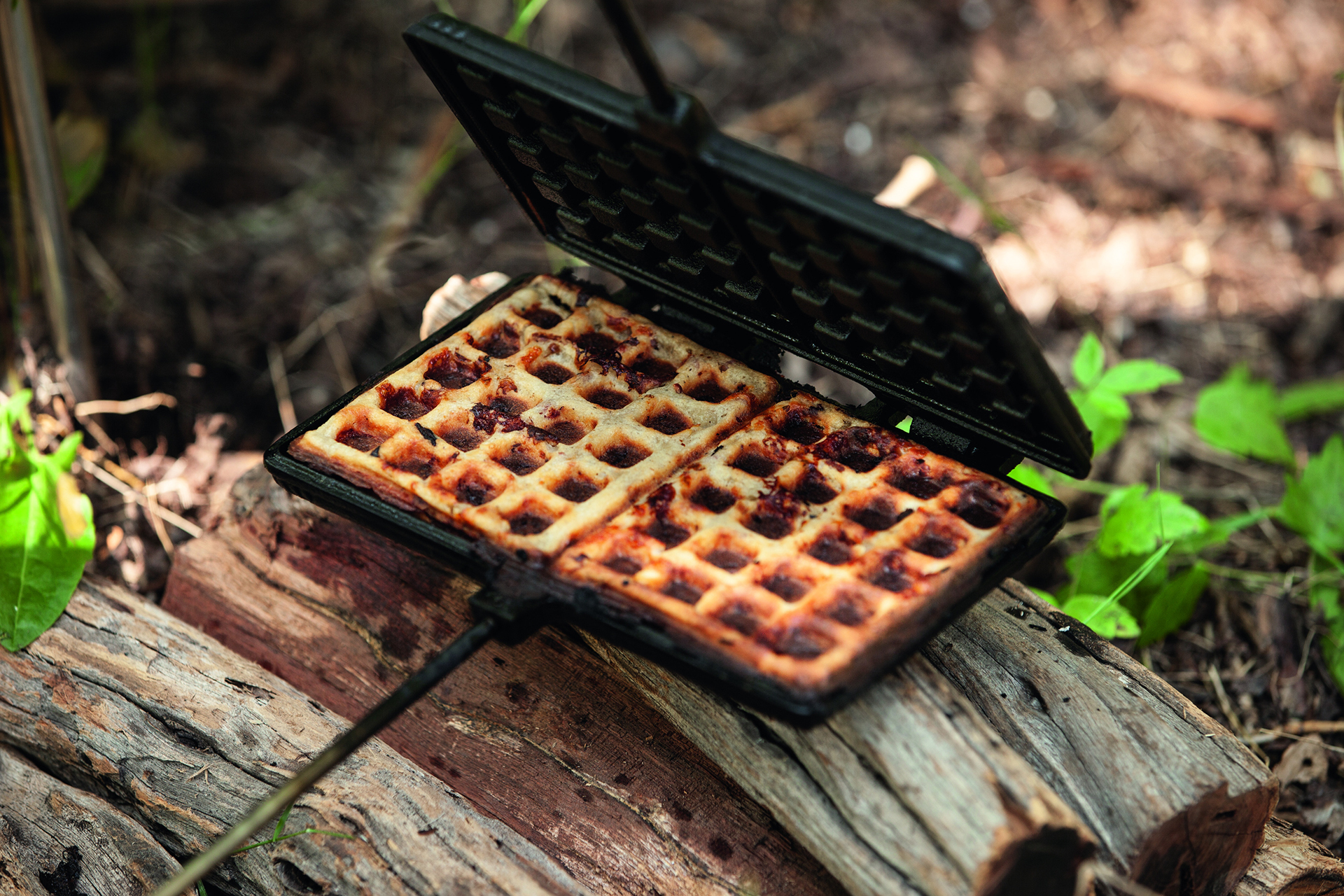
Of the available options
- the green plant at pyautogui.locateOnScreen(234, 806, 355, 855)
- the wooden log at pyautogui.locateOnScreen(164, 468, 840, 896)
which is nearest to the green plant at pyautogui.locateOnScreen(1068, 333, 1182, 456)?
the wooden log at pyautogui.locateOnScreen(164, 468, 840, 896)

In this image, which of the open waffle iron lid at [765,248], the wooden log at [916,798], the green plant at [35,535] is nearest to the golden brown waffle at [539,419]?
the open waffle iron lid at [765,248]

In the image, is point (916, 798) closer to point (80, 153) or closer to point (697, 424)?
point (697, 424)

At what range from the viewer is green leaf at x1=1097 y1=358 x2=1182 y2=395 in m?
2.60

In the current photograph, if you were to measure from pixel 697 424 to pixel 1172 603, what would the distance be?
4.35 feet

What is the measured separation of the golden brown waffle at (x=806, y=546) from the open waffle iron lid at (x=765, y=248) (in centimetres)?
12

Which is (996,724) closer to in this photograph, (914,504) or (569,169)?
(914,504)

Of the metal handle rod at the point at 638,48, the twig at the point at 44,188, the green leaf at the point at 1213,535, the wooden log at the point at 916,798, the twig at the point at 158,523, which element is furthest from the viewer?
the twig at the point at 158,523

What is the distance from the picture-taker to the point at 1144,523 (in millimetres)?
2520

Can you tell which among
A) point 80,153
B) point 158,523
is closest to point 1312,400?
point 158,523

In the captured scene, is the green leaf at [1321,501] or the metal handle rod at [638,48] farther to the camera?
the green leaf at [1321,501]

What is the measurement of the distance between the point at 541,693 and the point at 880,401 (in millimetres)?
877

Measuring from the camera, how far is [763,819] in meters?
2.04

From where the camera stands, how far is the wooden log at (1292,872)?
2.05 metres

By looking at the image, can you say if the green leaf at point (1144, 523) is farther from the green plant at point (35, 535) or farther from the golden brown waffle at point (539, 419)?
the green plant at point (35, 535)
